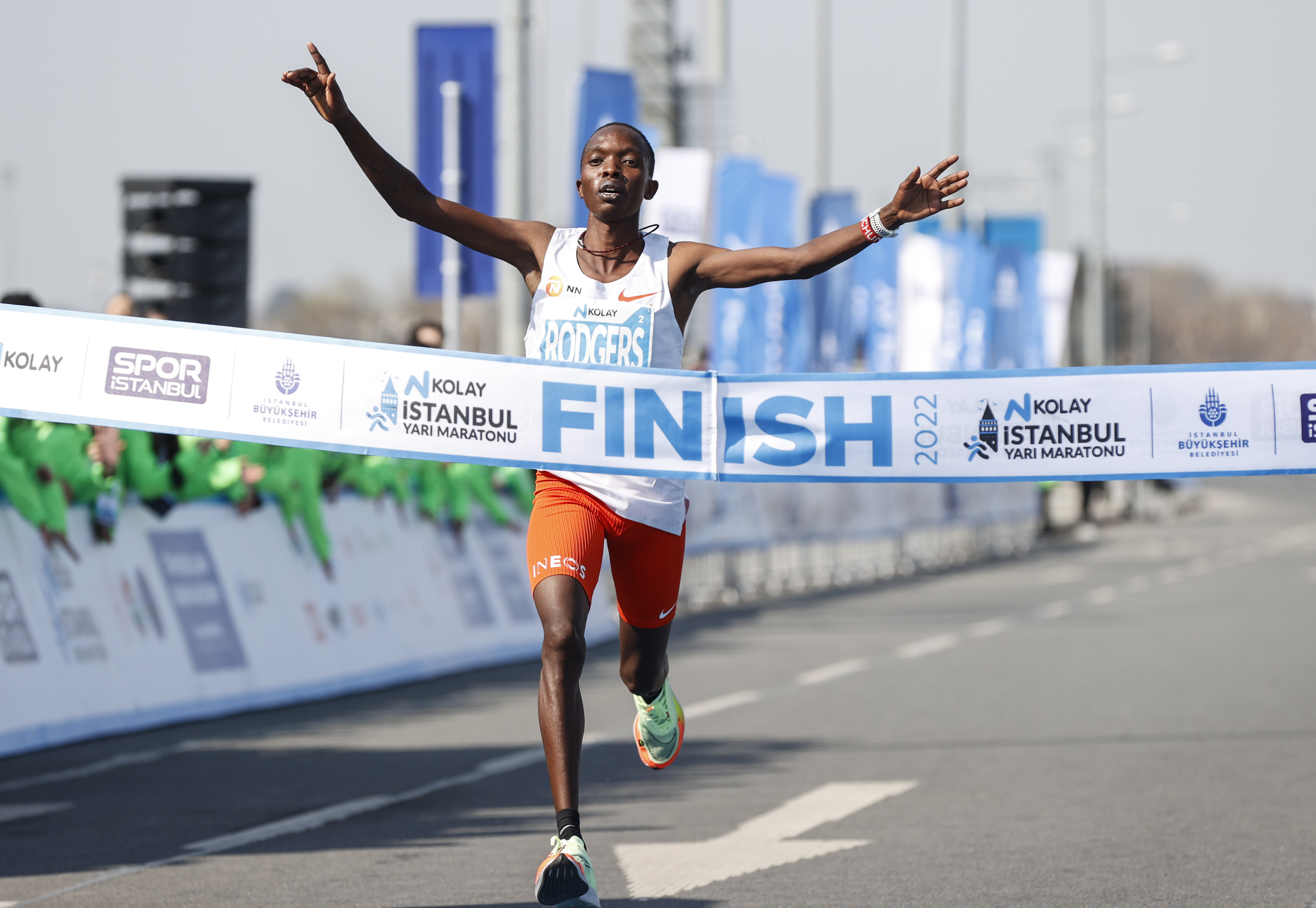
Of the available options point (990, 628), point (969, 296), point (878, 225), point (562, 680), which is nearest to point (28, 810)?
point (562, 680)

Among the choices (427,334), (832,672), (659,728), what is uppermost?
(427,334)

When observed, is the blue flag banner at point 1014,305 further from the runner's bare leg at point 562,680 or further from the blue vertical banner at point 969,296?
the runner's bare leg at point 562,680

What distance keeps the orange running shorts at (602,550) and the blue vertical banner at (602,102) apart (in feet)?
38.1

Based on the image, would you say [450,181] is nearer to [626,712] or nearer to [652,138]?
[652,138]

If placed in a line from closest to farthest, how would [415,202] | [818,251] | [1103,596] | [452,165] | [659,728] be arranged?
1. [818,251]
2. [415,202]
3. [659,728]
4. [452,165]
5. [1103,596]

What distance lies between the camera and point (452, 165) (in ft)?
57.6

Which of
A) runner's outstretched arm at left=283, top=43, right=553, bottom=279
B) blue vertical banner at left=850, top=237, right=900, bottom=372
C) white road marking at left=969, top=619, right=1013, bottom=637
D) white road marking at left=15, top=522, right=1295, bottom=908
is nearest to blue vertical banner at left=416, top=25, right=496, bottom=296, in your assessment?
white road marking at left=969, top=619, right=1013, bottom=637

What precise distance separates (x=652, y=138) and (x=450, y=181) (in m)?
2.15

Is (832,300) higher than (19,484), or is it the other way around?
(832,300)

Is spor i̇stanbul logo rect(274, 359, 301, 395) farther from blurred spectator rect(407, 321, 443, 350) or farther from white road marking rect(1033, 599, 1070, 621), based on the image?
white road marking rect(1033, 599, 1070, 621)

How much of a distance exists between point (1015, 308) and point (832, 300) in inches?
398

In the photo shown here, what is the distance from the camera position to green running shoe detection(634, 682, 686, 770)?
6.71 m

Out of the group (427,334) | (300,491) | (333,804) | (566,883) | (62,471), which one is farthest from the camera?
(427,334)

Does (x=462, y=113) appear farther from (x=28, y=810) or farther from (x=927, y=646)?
(x=28, y=810)
